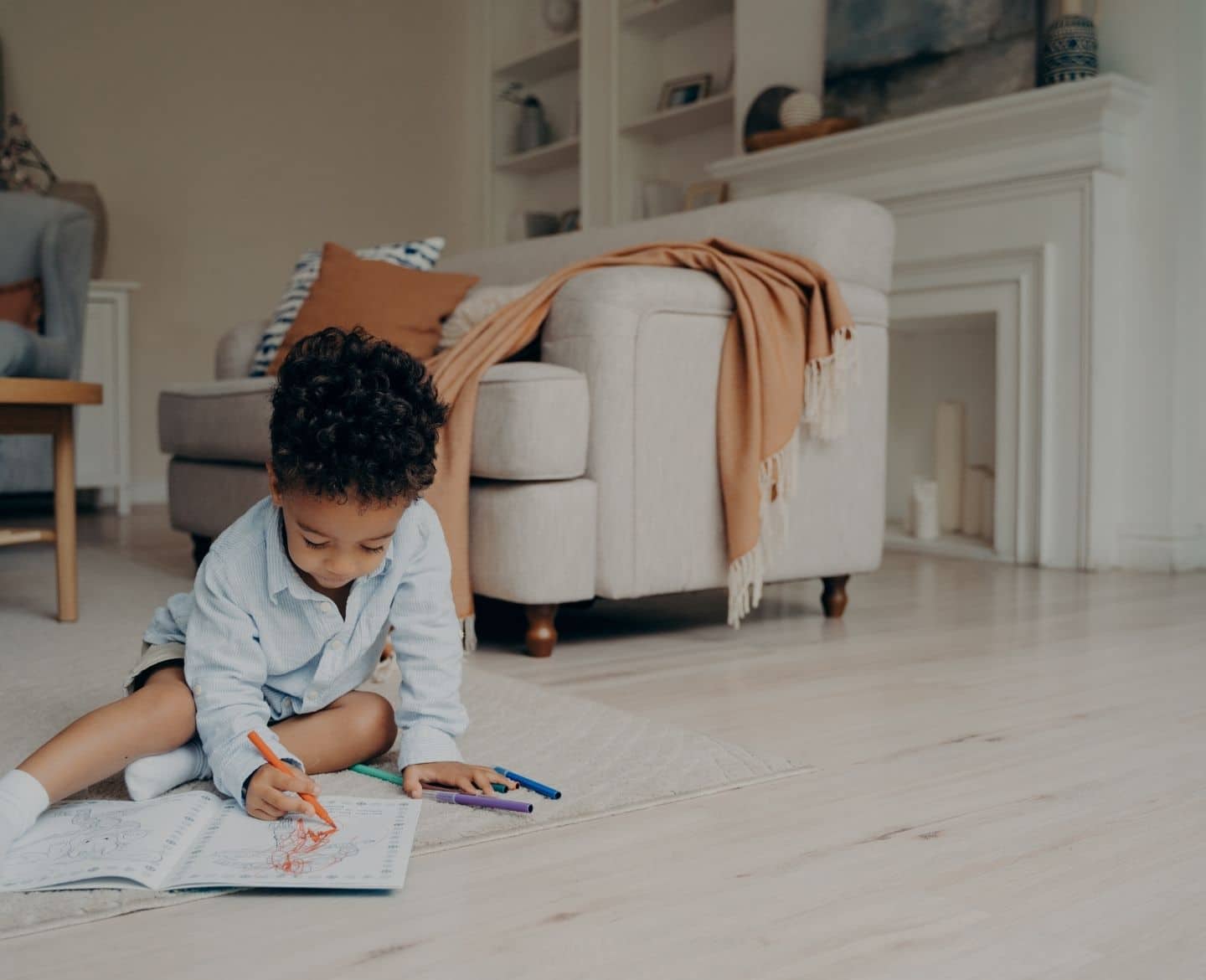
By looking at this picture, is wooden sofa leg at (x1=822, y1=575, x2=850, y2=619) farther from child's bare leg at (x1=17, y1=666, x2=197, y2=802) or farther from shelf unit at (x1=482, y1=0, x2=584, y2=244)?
shelf unit at (x1=482, y1=0, x2=584, y2=244)

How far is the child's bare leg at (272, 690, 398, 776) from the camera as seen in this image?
123cm

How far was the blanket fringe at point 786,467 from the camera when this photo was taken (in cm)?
211

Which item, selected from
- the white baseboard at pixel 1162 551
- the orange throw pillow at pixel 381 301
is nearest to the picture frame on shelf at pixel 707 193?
the orange throw pillow at pixel 381 301

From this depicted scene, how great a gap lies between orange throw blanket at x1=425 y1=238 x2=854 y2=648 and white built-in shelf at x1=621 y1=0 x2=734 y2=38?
2.81 meters

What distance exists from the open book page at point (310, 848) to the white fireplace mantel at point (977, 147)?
267cm

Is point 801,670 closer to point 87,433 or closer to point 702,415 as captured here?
point 702,415

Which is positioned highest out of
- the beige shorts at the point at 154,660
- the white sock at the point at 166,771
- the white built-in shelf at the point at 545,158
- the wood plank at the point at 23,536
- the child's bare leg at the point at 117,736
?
the white built-in shelf at the point at 545,158

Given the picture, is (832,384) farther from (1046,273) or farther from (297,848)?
(297,848)

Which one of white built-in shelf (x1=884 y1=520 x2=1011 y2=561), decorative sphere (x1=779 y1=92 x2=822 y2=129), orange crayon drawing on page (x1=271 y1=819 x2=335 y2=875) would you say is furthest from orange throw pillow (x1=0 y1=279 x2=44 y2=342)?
orange crayon drawing on page (x1=271 y1=819 x2=335 y2=875)

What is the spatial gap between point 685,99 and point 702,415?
2.95m

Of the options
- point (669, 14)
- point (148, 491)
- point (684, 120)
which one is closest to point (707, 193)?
point (684, 120)

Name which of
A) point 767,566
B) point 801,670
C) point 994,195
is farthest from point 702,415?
point 994,195

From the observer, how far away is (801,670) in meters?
1.86

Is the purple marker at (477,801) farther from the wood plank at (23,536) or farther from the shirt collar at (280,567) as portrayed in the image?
the wood plank at (23,536)
